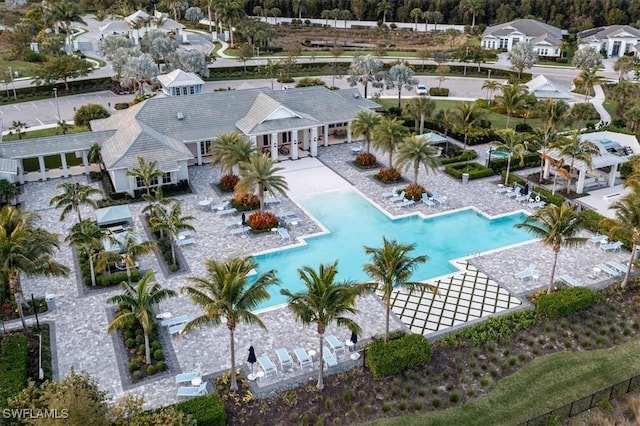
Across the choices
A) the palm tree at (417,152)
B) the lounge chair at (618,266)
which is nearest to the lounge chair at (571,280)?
the lounge chair at (618,266)

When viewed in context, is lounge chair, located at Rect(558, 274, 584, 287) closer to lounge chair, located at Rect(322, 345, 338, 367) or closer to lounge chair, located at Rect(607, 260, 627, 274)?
lounge chair, located at Rect(607, 260, 627, 274)

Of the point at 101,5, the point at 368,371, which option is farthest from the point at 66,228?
the point at 101,5

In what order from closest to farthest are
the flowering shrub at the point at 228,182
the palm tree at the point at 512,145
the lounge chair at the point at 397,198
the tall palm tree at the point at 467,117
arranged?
1. the lounge chair at the point at 397,198
2. the flowering shrub at the point at 228,182
3. the palm tree at the point at 512,145
4. the tall palm tree at the point at 467,117

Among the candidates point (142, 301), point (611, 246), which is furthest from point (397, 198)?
point (142, 301)

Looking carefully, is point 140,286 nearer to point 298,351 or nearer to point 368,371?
point 298,351

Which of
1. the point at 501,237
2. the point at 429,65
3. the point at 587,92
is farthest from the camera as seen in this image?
the point at 429,65

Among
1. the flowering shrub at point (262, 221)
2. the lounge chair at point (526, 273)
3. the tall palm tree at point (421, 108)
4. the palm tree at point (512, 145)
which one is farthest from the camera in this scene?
the tall palm tree at point (421, 108)

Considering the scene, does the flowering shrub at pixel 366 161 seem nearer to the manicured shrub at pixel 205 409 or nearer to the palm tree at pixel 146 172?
the palm tree at pixel 146 172
